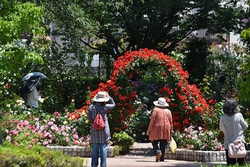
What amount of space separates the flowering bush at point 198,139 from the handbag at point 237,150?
3.86m

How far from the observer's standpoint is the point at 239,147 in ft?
35.6

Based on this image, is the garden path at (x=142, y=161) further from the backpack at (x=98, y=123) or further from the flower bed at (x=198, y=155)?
the backpack at (x=98, y=123)

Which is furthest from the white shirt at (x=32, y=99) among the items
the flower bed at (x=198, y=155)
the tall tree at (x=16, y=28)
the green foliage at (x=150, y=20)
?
the flower bed at (x=198, y=155)

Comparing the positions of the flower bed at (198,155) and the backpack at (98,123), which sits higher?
the backpack at (98,123)

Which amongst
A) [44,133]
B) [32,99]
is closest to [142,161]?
[44,133]

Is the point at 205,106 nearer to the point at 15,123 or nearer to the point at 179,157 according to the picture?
the point at 179,157

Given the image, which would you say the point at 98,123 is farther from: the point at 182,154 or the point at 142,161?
the point at 182,154

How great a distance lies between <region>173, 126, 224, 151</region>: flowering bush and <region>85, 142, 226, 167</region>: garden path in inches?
26.5

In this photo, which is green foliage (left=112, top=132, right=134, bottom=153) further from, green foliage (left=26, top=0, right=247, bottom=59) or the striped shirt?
green foliage (left=26, top=0, right=247, bottom=59)

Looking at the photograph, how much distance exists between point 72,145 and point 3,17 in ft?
11.6

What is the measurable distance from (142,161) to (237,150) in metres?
3.78

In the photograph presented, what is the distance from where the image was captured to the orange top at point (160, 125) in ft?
46.1

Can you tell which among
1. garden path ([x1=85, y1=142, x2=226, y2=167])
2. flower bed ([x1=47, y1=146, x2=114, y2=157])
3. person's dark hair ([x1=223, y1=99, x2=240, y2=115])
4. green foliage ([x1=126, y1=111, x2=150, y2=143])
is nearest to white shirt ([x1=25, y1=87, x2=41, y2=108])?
green foliage ([x1=126, y1=111, x2=150, y2=143])

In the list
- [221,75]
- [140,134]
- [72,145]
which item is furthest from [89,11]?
[72,145]
